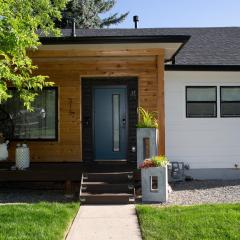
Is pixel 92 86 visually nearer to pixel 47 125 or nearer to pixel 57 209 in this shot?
pixel 47 125

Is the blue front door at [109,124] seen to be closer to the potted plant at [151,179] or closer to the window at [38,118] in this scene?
the window at [38,118]

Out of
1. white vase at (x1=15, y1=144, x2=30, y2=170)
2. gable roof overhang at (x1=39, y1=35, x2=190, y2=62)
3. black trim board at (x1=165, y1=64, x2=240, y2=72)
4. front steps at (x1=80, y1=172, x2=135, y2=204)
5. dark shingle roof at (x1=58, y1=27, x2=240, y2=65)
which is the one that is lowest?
front steps at (x1=80, y1=172, x2=135, y2=204)

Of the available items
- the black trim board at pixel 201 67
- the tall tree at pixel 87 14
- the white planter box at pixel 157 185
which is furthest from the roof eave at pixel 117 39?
the tall tree at pixel 87 14

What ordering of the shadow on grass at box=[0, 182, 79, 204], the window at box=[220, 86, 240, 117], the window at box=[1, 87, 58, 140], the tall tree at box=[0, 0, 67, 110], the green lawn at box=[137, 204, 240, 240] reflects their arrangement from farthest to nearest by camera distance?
1. the window at box=[220, 86, 240, 117]
2. the window at box=[1, 87, 58, 140]
3. the shadow on grass at box=[0, 182, 79, 204]
4. the tall tree at box=[0, 0, 67, 110]
5. the green lawn at box=[137, 204, 240, 240]

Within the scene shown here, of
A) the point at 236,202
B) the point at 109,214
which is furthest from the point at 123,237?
the point at 236,202

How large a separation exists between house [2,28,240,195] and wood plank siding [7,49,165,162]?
Result: 1.0 inches

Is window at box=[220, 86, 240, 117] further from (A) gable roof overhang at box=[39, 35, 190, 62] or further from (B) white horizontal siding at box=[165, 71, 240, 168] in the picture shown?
(A) gable roof overhang at box=[39, 35, 190, 62]

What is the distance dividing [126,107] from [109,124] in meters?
0.65

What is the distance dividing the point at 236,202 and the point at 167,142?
3.77m

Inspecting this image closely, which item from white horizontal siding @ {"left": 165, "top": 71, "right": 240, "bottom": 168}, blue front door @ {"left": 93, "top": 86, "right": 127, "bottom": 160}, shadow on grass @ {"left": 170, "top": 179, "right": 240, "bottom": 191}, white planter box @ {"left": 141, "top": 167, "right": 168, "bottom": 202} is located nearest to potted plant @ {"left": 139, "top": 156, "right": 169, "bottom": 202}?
white planter box @ {"left": 141, "top": 167, "right": 168, "bottom": 202}

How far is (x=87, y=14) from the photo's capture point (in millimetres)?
34688

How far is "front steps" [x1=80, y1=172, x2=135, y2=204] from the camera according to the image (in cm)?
952

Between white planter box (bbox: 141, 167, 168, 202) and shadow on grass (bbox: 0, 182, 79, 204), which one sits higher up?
white planter box (bbox: 141, 167, 168, 202)

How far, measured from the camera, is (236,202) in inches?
370
